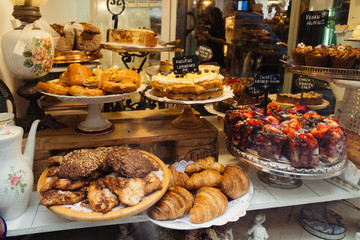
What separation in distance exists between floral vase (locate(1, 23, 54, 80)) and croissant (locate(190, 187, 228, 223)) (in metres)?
0.91

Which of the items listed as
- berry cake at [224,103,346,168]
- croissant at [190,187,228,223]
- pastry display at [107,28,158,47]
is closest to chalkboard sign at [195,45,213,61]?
pastry display at [107,28,158,47]

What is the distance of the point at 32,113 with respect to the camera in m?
1.47

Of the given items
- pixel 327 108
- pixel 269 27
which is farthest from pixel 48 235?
pixel 327 108

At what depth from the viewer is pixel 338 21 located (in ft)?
6.18

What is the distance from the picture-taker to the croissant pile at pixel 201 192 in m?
1.20

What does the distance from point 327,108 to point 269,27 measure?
0.67m

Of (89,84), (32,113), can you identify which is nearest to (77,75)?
(89,84)

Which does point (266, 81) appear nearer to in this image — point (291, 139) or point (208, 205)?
point (291, 139)

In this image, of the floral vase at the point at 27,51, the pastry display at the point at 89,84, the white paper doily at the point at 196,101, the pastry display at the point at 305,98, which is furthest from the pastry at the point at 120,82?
the pastry display at the point at 305,98

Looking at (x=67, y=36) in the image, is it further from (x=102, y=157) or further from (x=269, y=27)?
(x=269, y=27)

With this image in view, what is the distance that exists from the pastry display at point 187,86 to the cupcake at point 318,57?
0.61 meters

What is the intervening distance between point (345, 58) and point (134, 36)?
1236 mm

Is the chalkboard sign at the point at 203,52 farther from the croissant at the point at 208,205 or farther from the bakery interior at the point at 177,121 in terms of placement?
the croissant at the point at 208,205

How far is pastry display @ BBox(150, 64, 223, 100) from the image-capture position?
1.62m
